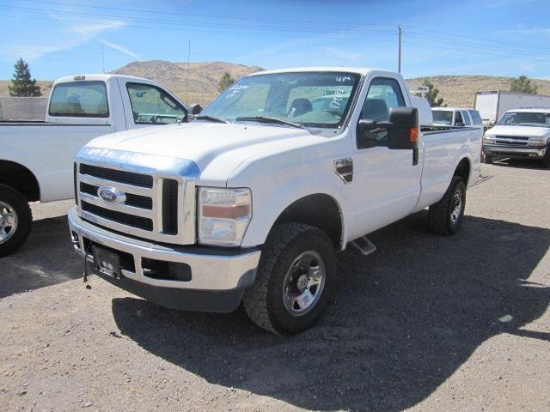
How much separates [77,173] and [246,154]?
1490 millimetres

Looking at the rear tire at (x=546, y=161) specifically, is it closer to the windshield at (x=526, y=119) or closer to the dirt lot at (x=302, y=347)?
the windshield at (x=526, y=119)

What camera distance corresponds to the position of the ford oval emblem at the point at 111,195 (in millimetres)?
3361

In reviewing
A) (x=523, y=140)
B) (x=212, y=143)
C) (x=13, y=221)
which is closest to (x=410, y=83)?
(x=523, y=140)

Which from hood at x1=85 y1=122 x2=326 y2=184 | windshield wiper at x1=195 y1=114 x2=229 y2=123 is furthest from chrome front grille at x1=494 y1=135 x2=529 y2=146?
hood at x1=85 y1=122 x2=326 y2=184

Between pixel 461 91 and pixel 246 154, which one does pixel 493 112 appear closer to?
pixel 246 154

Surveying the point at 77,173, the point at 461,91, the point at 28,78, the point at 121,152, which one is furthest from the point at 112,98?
the point at 461,91

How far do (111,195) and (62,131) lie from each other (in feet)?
9.10

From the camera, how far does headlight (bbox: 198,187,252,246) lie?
303 centimetres

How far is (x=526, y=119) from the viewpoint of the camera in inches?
673

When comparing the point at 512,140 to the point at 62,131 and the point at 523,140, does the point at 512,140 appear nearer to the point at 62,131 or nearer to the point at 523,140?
the point at 523,140

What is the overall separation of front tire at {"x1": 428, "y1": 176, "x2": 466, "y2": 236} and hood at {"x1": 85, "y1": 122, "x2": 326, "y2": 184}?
315cm

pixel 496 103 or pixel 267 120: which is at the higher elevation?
pixel 496 103

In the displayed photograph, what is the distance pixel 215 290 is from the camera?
123 inches

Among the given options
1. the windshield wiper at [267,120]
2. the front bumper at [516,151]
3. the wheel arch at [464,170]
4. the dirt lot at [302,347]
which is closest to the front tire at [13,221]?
the dirt lot at [302,347]
